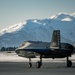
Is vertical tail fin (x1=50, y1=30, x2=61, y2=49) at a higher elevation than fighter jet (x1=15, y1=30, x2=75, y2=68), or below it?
higher

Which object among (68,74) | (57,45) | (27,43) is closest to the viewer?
(68,74)

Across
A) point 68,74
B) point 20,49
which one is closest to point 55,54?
point 20,49

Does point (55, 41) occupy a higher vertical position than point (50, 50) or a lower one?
higher

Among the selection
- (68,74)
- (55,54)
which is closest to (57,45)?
(55,54)

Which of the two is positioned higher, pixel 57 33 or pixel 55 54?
pixel 57 33

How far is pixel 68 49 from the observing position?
1885 inches

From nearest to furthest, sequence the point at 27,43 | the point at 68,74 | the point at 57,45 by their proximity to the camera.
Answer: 1. the point at 68,74
2. the point at 57,45
3. the point at 27,43

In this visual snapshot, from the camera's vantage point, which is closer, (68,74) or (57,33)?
(68,74)

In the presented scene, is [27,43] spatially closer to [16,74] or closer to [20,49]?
[20,49]

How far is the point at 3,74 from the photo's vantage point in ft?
114

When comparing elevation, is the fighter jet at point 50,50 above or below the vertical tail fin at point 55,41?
below

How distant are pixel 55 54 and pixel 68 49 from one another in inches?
77.0

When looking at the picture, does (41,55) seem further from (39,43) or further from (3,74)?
(3,74)

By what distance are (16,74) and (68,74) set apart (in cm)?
517
